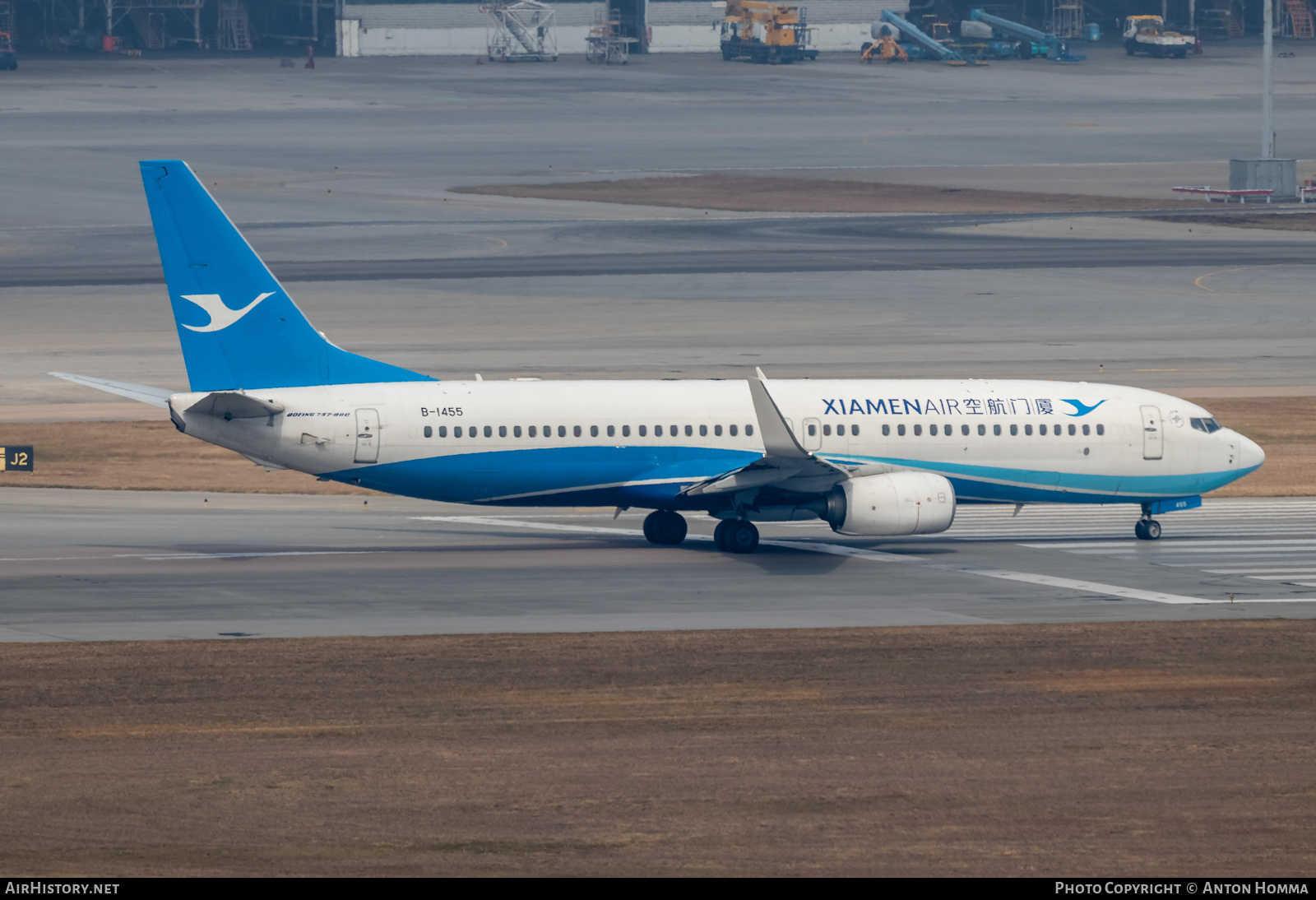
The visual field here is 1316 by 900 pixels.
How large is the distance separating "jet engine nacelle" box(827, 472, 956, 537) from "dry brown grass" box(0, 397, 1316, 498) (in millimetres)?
16496

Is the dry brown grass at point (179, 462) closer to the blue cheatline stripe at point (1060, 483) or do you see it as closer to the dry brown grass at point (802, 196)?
the blue cheatline stripe at point (1060, 483)

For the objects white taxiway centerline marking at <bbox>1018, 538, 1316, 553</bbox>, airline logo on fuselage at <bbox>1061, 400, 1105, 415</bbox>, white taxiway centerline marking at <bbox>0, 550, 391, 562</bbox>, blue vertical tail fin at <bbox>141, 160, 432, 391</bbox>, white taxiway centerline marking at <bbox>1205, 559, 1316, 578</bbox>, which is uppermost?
blue vertical tail fin at <bbox>141, 160, 432, 391</bbox>

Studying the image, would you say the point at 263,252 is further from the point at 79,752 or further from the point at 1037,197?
the point at 79,752

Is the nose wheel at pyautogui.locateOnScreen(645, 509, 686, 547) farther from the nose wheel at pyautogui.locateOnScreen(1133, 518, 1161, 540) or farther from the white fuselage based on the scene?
the nose wheel at pyautogui.locateOnScreen(1133, 518, 1161, 540)

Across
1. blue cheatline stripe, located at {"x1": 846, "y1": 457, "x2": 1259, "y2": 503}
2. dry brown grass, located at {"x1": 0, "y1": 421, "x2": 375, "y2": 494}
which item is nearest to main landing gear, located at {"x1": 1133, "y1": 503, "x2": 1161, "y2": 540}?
blue cheatline stripe, located at {"x1": 846, "y1": 457, "x2": 1259, "y2": 503}

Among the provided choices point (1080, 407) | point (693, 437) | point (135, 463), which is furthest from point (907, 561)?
point (135, 463)

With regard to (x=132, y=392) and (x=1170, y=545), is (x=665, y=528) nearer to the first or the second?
(x=1170, y=545)

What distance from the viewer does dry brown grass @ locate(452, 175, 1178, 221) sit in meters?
124

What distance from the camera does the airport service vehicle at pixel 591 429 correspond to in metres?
43.2

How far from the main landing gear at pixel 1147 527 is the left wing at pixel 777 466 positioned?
905cm

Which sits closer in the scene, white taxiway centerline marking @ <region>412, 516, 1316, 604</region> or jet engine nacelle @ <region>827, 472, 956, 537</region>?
white taxiway centerline marking @ <region>412, 516, 1316, 604</region>

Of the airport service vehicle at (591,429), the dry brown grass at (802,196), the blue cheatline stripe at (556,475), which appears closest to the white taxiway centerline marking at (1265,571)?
the airport service vehicle at (591,429)

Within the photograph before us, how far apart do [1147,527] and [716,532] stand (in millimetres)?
11242

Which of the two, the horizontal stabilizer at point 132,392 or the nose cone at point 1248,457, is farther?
the nose cone at point 1248,457
